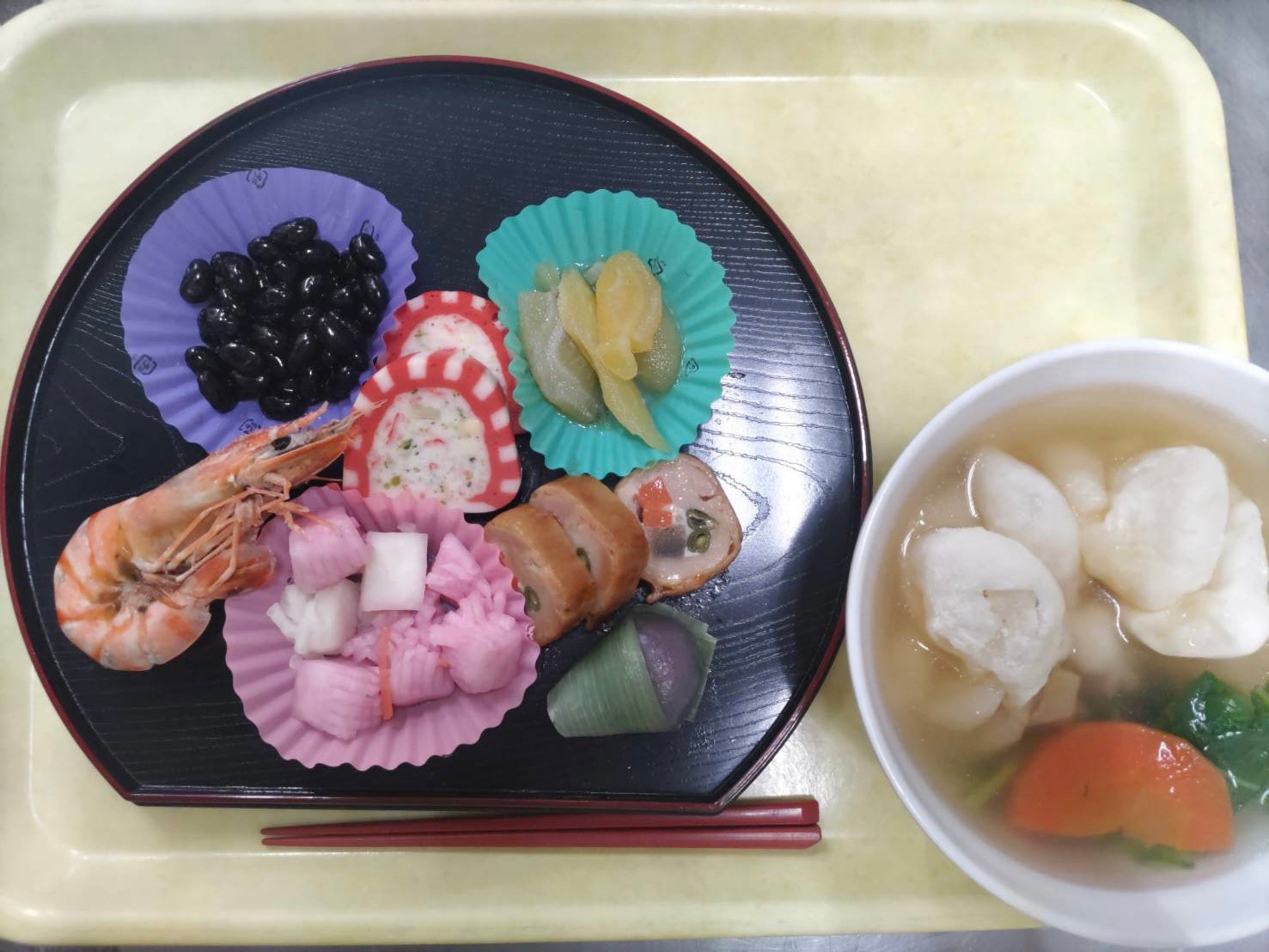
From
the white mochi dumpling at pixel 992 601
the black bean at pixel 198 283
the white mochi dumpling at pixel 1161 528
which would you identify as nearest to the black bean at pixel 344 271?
the black bean at pixel 198 283

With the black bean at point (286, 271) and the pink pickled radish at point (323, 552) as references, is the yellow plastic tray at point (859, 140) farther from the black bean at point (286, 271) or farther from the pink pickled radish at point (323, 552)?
the pink pickled radish at point (323, 552)

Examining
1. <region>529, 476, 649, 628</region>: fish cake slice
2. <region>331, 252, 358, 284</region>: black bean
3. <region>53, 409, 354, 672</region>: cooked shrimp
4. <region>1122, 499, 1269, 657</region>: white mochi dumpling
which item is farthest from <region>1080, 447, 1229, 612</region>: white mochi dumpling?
<region>331, 252, 358, 284</region>: black bean

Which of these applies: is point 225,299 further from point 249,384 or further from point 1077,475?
point 1077,475

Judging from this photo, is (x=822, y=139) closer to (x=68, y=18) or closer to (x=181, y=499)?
(x=181, y=499)

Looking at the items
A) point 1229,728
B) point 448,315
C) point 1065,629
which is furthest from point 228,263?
point 1229,728

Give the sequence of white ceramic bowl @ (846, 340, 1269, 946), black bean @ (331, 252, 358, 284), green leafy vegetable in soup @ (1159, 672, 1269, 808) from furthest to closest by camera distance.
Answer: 1. black bean @ (331, 252, 358, 284)
2. green leafy vegetable in soup @ (1159, 672, 1269, 808)
3. white ceramic bowl @ (846, 340, 1269, 946)

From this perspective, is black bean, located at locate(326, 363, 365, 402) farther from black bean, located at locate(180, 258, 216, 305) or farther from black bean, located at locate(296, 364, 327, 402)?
black bean, located at locate(180, 258, 216, 305)
